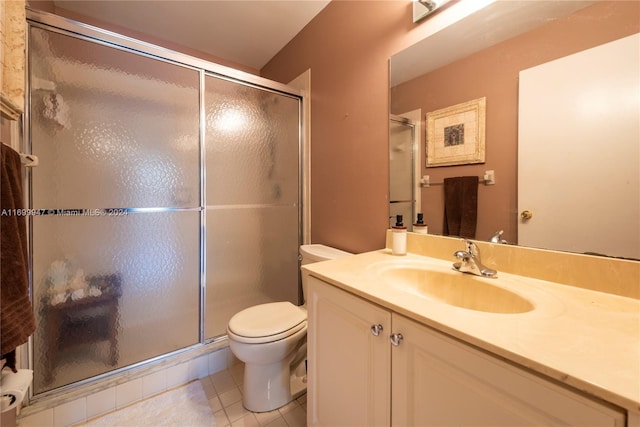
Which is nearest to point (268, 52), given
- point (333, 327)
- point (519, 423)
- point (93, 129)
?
point (93, 129)

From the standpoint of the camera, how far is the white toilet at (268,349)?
1221 mm

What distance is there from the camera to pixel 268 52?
225 centimetres

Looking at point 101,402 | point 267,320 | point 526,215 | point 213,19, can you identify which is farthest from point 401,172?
point 101,402

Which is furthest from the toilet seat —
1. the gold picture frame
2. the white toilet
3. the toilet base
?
the gold picture frame

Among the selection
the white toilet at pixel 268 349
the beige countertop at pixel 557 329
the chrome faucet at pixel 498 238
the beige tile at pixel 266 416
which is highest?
the chrome faucet at pixel 498 238

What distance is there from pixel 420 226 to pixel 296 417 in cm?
116

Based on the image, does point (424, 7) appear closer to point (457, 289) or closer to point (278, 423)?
point (457, 289)

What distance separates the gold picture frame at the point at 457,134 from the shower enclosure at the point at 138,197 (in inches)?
44.7

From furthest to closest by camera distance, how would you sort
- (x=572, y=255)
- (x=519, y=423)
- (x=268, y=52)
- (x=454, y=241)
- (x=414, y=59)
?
(x=268, y=52) < (x=414, y=59) < (x=454, y=241) < (x=572, y=255) < (x=519, y=423)

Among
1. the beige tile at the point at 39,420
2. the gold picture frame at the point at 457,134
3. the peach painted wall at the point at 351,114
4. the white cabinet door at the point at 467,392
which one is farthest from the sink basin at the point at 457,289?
the beige tile at the point at 39,420

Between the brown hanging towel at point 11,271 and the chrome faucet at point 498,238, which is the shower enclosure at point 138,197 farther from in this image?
the chrome faucet at point 498,238

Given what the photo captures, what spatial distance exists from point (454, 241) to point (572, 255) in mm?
366

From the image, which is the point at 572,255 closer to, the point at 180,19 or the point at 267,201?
the point at 267,201

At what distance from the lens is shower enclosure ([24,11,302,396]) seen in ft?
3.94
